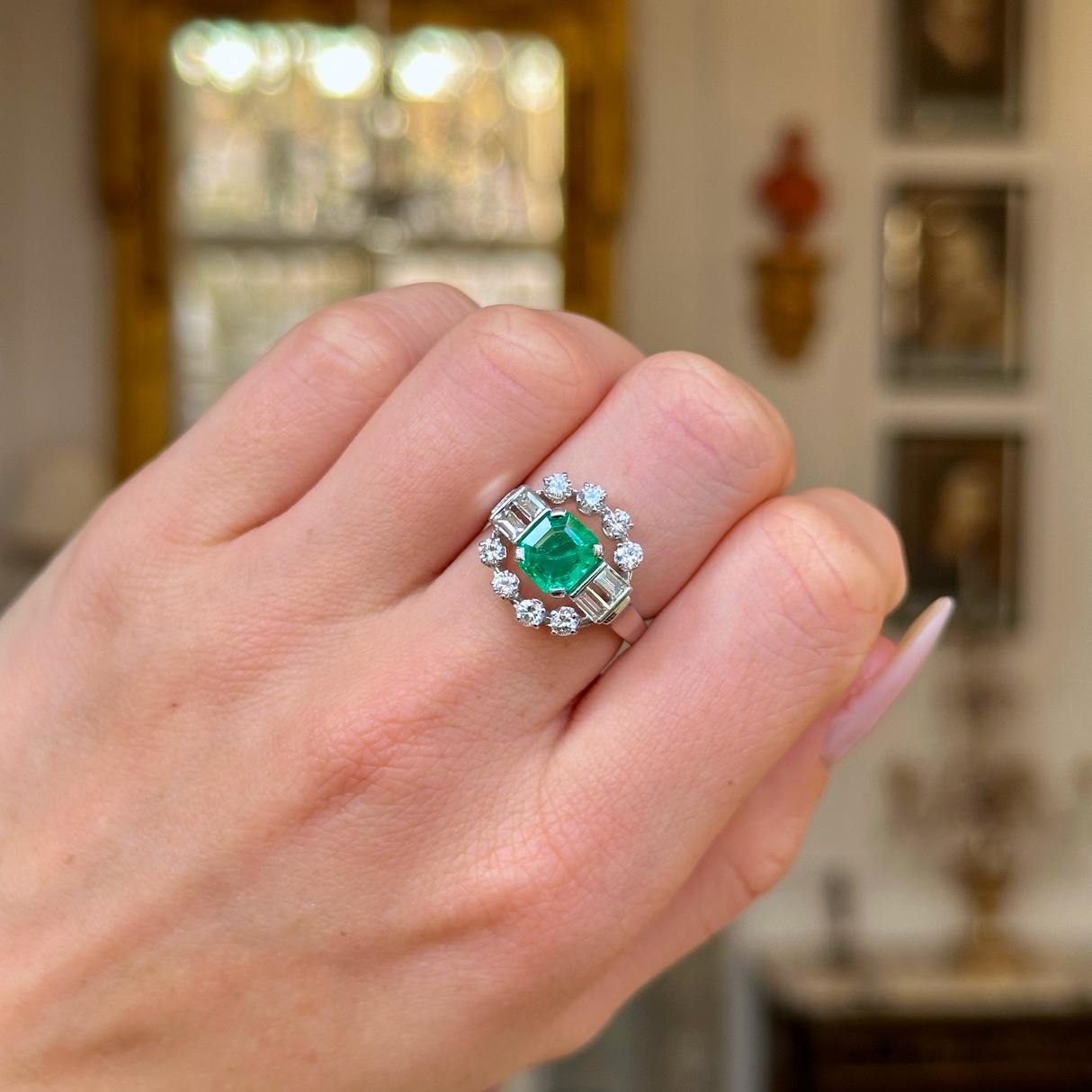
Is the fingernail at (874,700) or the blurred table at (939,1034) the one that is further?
the blurred table at (939,1034)

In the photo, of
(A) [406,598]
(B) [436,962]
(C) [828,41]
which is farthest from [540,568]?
(C) [828,41]

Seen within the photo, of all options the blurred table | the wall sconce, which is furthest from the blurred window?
the blurred table

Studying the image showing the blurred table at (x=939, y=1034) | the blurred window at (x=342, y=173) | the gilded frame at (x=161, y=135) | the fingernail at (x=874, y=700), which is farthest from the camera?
the blurred window at (x=342, y=173)

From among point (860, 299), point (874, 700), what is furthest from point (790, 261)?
point (874, 700)

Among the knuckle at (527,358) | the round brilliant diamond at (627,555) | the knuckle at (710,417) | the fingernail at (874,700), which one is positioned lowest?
the fingernail at (874,700)

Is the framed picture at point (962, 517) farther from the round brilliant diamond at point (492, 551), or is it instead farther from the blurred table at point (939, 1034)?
the round brilliant diamond at point (492, 551)

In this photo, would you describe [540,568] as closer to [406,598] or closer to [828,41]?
[406,598]

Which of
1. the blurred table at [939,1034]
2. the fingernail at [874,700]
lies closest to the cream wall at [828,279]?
the blurred table at [939,1034]
